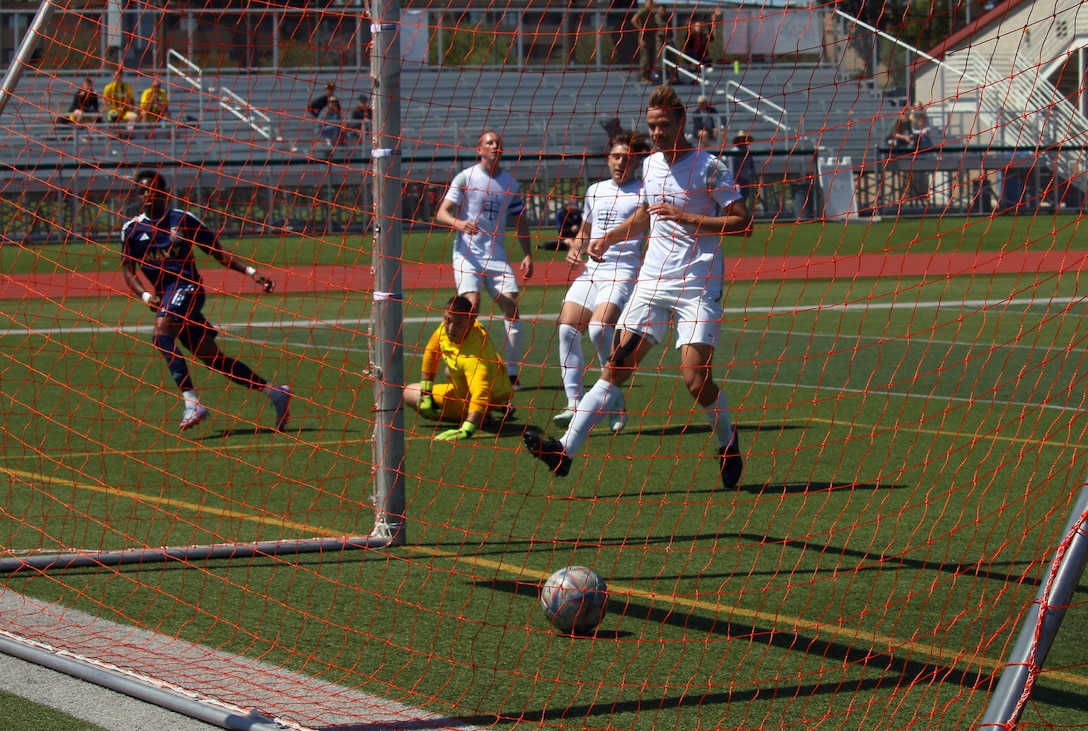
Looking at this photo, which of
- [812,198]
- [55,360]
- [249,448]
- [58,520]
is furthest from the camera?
[812,198]

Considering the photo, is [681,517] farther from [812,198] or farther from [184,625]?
[812,198]

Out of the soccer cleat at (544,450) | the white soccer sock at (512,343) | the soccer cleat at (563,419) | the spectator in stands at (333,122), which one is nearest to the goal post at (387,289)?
the spectator in stands at (333,122)

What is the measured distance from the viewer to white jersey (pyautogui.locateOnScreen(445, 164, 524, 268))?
1051cm

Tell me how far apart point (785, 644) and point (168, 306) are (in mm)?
5683

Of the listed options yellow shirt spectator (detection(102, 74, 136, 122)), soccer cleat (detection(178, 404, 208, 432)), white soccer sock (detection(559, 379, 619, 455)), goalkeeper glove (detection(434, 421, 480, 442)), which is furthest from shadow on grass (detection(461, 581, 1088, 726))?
soccer cleat (detection(178, 404, 208, 432))

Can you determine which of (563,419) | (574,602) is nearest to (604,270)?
(563,419)

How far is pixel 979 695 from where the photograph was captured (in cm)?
423

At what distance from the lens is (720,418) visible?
734 centimetres

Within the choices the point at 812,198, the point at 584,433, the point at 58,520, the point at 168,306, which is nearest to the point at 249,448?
the point at 168,306

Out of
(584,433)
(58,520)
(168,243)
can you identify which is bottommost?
(58,520)

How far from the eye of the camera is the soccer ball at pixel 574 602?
4.82 m

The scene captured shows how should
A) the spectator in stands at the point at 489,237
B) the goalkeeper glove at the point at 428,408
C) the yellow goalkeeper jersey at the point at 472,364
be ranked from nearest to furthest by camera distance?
the yellow goalkeeper jersey at the point at 472,364, the goalkeeper glove at the point at 428,408, the spectator in stands at the point at 489,237

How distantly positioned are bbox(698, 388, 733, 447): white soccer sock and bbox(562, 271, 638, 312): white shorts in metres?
0.92

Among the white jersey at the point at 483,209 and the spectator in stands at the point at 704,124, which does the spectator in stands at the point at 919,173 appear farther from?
the white jersey at the point at 483,209
